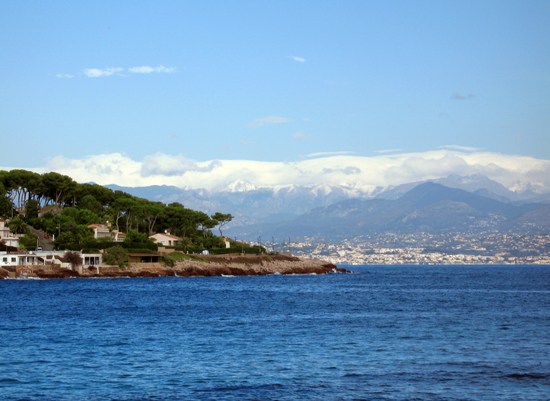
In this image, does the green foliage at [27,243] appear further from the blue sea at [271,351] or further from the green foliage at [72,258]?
the blue sea at [271,351]

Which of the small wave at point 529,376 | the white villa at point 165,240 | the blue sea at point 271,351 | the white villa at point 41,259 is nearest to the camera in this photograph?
the blue sea at point 271,351

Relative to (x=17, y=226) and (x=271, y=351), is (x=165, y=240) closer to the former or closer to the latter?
(x=17, y=226)

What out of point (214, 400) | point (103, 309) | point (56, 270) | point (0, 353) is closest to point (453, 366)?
point (214, 400)

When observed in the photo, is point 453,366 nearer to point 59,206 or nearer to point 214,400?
point 214,400

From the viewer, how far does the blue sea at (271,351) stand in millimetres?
37125

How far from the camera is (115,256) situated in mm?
154625

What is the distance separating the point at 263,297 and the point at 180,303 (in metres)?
15.9

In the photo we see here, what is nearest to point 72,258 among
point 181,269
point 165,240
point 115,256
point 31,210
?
point 115,256

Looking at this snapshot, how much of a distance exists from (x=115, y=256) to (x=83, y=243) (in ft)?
27.1

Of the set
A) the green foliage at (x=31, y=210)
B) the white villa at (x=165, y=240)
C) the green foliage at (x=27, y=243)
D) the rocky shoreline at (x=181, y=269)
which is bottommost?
the rocky shoreline at (x=181, y=269)

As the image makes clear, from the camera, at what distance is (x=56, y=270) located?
146875 millimetres

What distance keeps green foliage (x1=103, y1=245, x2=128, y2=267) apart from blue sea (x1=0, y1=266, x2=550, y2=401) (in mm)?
66020

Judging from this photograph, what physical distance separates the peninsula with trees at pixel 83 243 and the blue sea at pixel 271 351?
63.2 m

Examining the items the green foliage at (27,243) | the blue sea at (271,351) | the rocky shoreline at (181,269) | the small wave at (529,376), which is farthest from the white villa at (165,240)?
the small wave at (529,376)
